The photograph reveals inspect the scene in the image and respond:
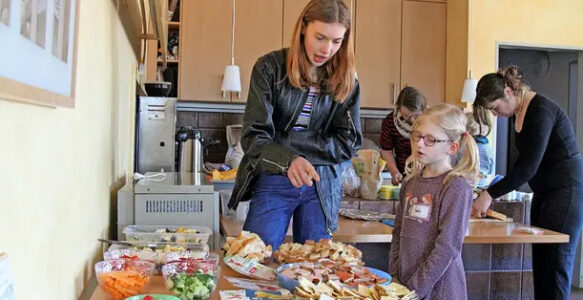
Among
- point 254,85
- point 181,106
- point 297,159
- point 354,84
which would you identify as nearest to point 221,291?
point 297,159

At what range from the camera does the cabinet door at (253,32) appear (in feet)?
15.9

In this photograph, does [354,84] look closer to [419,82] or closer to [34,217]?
[34,217]

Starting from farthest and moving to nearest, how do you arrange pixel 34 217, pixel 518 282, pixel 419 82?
pixel 419 82, pixel 518 282, pixel 34 217

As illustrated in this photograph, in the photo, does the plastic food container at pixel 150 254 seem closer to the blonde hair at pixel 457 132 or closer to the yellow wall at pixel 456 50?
the blonde hair at pixel 457 132

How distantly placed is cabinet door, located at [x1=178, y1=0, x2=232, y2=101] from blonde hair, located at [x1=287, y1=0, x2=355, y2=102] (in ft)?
10.6

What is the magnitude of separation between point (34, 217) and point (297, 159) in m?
0.73

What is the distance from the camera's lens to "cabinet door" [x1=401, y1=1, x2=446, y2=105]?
520cm

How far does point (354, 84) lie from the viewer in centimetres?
169

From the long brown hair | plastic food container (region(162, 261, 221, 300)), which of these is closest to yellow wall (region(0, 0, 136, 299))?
plastic food container (region(162, 261, 221, 300))

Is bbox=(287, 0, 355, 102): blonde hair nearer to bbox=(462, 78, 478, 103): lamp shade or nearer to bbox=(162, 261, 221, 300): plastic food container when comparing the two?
bbox=(162, 261, 221, 300): plastic food container

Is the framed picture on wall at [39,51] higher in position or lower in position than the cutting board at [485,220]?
higher

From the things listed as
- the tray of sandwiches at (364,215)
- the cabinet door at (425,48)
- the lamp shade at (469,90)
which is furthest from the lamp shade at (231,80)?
the tray of sandwiches at (364,215)

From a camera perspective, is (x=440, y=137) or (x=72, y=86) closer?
(x=72, y=86)

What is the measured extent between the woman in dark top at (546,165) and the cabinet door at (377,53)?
101 inches
